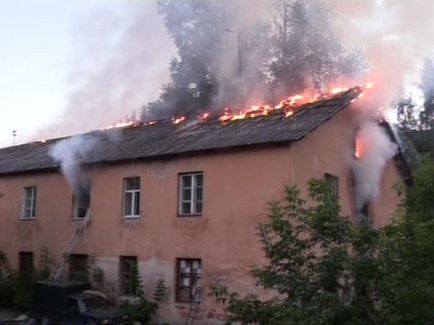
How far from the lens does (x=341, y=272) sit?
709cm

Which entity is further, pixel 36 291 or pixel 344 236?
pixel 36 291

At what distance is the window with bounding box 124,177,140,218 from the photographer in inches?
779

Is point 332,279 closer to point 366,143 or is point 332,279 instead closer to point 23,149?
point 366,143

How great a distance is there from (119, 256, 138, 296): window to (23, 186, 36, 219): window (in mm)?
5472

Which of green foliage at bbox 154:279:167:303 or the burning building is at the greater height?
the burning building

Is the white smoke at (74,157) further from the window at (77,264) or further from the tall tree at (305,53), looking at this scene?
the tall tree at (305,53)

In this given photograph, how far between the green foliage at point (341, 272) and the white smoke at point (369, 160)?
1157 cm

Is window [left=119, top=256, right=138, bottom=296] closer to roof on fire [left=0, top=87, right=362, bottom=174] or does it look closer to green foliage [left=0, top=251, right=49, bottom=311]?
green foliage [left=0, top=251, right=49, bottom=311]

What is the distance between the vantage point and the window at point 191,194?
18.1 metres

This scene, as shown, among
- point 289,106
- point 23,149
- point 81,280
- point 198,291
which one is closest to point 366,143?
point 289,106

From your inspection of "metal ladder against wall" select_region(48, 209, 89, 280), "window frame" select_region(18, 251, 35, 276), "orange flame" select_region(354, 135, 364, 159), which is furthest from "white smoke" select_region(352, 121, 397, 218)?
"window frame" select_region(18, 251, 35, 276)

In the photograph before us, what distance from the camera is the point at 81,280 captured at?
2008cm

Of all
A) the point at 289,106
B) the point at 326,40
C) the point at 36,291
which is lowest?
the point at 36,291

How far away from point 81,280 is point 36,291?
2.02 meters
